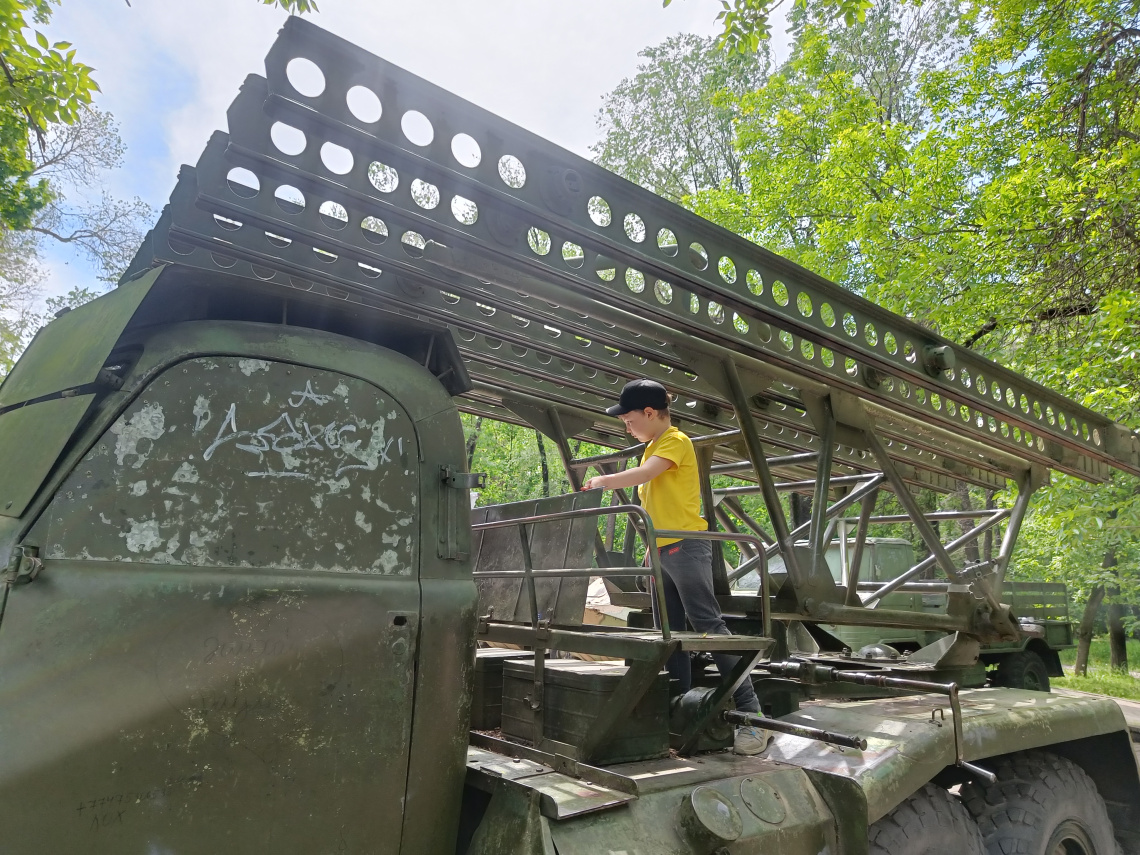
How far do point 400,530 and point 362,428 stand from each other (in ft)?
1.08

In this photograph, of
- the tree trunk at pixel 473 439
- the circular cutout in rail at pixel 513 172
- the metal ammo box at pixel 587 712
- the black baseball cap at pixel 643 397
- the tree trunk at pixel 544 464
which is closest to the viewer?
the circular cutout in rail at pixel 513 172

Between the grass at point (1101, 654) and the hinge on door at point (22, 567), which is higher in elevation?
the grass at point (1101, 654)

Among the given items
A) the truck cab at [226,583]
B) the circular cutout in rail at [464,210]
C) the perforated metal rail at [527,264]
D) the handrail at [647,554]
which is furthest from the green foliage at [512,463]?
the truck cab at [226,583]

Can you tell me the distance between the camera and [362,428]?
2574mm

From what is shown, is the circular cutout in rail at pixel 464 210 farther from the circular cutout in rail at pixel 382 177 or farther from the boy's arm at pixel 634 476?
the boy's arm at pixel 634 476

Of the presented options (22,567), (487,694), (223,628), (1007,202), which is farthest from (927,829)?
(1007,202)

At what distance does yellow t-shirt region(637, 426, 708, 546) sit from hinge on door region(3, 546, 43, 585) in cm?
238

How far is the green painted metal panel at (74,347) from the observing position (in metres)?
2.31

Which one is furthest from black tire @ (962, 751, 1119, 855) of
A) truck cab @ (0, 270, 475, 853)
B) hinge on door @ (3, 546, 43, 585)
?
hinge on door @ (3, 546, 43, 585)

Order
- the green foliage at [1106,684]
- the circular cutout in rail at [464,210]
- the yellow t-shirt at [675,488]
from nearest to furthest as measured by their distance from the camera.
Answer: the circular cutout in rail at [464,210] → the yellow t-shirt at [675,488] → the green foliage at [1106,684]

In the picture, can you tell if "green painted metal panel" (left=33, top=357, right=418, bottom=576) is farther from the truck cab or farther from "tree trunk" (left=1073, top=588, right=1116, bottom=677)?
"tree trunk" (left=1073, top=588, right=1116, bottom=677)

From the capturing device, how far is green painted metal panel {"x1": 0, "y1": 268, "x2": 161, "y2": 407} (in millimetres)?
2307

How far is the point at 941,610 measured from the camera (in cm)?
975

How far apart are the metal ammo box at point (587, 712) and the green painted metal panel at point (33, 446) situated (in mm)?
1972
